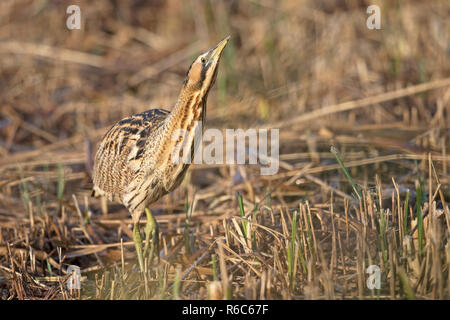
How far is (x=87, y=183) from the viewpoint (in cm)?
417

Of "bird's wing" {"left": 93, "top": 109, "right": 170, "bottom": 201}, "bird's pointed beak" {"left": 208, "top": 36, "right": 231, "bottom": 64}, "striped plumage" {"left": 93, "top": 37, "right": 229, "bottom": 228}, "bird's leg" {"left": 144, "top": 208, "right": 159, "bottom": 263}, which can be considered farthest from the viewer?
"bird's leg" {"left": 144, "top": 208, "right": 159, "bottom": 263}

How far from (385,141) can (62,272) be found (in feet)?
7.17

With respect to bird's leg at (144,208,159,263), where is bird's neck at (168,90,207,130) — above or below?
above

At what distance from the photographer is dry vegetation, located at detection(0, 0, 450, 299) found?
8.94 ft

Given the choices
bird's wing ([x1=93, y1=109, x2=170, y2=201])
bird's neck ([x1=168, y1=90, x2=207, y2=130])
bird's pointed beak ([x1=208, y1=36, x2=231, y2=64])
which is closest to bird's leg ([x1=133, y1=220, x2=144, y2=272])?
bird's wing ([x1=93, y1=109, x2=170, y2=201])

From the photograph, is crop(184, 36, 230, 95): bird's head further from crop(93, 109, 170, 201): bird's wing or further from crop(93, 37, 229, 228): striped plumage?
crop(93, 109, 170, 201): bird's wing

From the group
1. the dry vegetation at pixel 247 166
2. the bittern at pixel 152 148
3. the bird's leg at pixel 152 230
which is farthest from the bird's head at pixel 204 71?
the bird's leg at pixel 152 230

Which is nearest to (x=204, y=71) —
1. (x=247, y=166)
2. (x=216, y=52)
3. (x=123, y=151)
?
(x=216, y=52)

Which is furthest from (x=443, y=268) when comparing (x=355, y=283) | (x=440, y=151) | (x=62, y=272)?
(x=62, y=272)

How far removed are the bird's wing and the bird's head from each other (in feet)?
1.13

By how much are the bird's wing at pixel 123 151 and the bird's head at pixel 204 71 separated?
343mm

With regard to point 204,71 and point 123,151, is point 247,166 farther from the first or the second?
point 204,71

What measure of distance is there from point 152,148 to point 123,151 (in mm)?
281

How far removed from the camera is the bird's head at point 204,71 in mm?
2719
